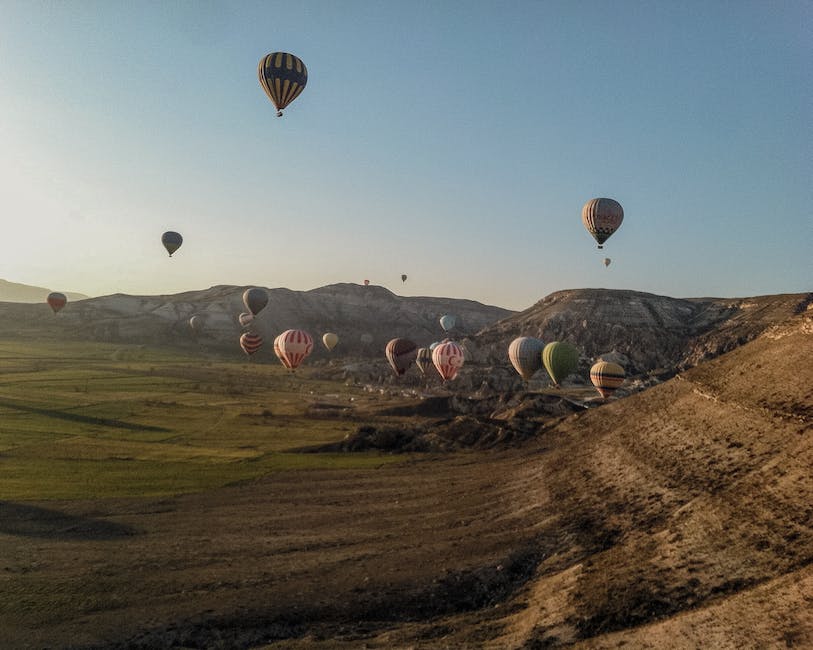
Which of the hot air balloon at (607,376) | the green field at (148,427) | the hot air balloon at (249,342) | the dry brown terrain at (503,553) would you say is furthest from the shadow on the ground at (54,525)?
the hot air balloon at (249,342)

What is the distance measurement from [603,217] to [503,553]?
142ft

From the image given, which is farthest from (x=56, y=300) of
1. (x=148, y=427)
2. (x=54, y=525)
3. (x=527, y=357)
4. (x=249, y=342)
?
(x=54, y=525)

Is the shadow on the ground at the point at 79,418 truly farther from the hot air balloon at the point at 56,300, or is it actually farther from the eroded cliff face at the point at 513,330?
the hot air balloon at the point at 56,300

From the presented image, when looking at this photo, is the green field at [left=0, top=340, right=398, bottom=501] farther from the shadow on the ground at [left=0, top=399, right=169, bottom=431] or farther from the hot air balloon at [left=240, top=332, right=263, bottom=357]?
the hot air balloon at [left=240, top=332, right=263, bottom=357]

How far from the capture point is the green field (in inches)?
1571

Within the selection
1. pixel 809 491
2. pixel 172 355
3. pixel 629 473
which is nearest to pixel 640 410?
pixel 629 473

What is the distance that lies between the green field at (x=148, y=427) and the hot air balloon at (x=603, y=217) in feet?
107

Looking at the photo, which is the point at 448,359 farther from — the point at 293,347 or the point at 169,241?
the point at 169,241

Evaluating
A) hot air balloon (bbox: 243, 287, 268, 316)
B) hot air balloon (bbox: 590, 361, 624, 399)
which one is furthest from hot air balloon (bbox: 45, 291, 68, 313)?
hot air balloon (bbox: 590, 361, 624, 399)

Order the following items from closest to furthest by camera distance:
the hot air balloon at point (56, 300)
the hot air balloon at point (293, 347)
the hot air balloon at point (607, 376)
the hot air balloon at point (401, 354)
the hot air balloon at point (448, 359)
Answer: the hot air balloon at point (607, 376)
the hot air balloon at point (448, 359)
the hot air balloon at point (293, 347)
the hot air balloon at point (401, 354)
the hot air balloon at point (56, 300)

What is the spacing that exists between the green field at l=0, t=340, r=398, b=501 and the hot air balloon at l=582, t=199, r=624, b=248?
32.6 metres

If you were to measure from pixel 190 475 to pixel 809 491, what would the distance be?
38252 mm

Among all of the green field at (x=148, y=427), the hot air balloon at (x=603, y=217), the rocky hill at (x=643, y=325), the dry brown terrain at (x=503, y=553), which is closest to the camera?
the dry brown terrain at (x=503, y=553)

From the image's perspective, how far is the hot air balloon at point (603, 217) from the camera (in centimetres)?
5772
